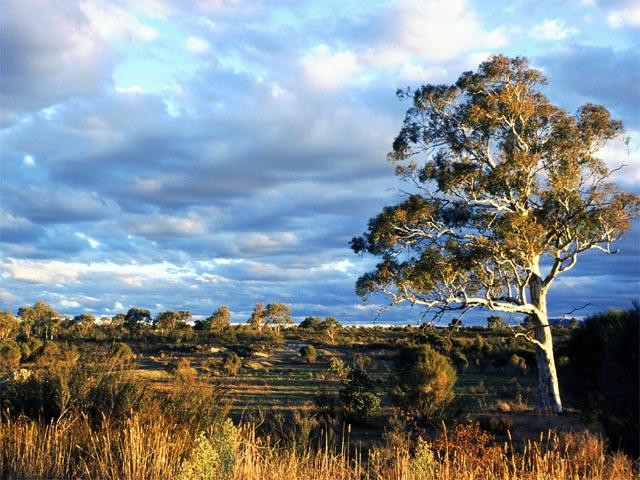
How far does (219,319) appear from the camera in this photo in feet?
274

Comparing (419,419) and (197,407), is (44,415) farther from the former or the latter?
(419,419)

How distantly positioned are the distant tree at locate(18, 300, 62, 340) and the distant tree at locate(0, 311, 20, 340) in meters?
1.86

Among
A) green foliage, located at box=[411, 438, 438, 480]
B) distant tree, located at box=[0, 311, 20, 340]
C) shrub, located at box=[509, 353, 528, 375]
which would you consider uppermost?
distant tree, located at box=[0, 311, 20, 340]

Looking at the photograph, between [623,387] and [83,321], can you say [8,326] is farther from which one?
[623,387]

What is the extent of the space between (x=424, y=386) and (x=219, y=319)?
65.2m

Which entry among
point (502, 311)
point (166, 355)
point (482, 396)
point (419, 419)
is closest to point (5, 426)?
point (419, 419)

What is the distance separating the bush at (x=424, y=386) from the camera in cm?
1965

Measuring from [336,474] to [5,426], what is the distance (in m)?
5.51

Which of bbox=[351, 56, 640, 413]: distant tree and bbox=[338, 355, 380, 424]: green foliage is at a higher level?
bbox=[351, 56, 640, 413]: distant tree

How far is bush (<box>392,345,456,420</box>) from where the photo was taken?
19.6 meters

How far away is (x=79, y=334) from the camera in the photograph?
66.9 metres

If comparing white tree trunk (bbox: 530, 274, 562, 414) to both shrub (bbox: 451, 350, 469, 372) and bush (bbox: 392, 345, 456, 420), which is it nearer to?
bush (bbox: 392, 345, 456, 420)

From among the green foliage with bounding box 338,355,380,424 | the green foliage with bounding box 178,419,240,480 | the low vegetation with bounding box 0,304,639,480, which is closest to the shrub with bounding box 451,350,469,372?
the low vegetation with bounding box 0,304,639,480

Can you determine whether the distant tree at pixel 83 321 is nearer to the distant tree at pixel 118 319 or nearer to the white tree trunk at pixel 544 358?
the distant tree at pixel 118 319
